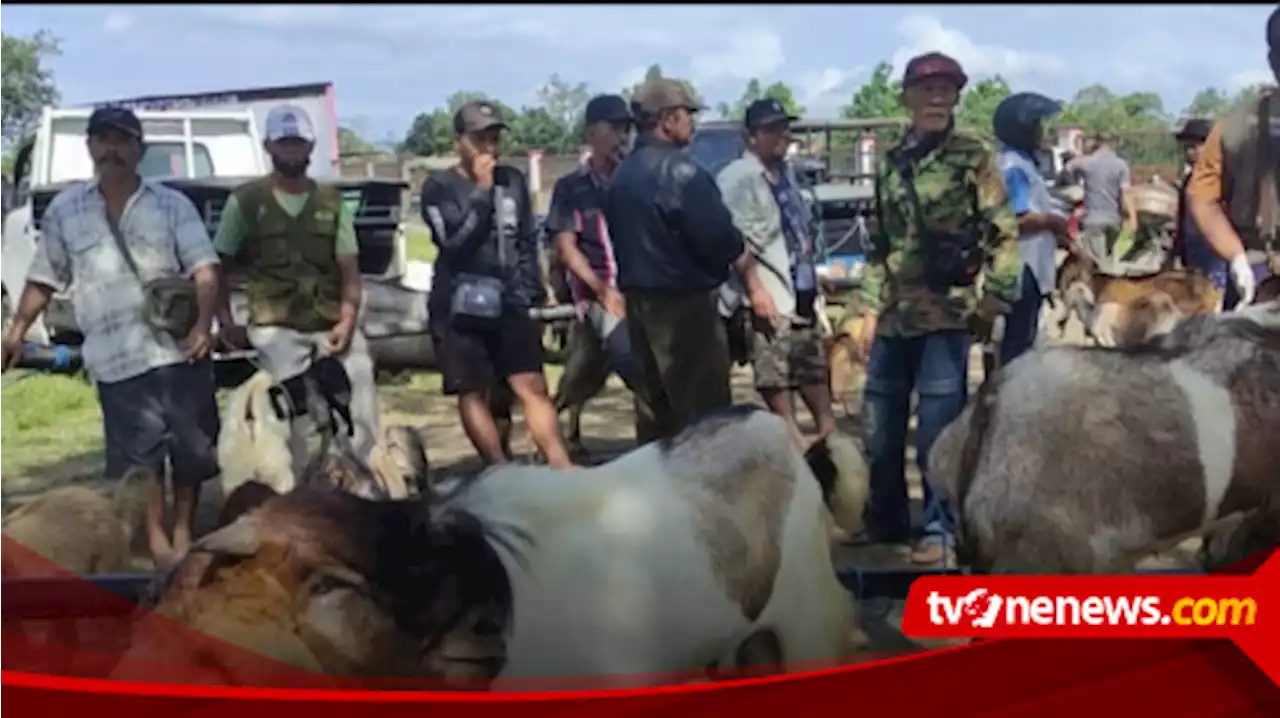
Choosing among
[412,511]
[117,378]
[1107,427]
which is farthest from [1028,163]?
[117,378]

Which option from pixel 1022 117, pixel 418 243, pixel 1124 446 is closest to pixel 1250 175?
pixel 1022 117

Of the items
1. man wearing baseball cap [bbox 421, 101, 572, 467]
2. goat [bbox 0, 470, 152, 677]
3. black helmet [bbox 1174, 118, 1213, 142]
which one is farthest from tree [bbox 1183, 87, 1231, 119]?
goat [bbox 0, 470, 152, 677]

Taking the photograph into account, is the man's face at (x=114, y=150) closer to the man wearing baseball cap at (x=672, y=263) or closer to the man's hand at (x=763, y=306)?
the man wearing baseball cap at (x=672, y=263)

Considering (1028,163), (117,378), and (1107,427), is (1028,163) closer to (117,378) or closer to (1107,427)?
(1107,427)

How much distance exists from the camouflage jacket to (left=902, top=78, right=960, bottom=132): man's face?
0.06 meters

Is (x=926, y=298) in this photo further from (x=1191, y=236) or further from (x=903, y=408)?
(x=1191, y=236)

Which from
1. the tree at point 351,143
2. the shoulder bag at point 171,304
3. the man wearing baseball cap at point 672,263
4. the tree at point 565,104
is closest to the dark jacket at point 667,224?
the man wearing baseball cap at point 672,263

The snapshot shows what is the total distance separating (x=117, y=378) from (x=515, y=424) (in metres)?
0.68

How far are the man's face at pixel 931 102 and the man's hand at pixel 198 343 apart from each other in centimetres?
128

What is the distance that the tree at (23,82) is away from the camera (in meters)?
2.59

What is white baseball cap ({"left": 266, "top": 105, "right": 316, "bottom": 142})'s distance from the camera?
8.64 feet

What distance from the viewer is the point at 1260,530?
2812 mm

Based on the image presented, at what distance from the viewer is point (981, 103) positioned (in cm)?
279

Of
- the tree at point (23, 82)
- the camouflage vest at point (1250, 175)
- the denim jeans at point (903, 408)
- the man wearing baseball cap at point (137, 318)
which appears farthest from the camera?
the denim jeans at point (903, 408)
